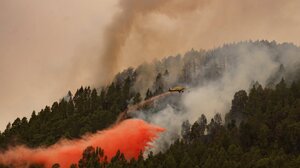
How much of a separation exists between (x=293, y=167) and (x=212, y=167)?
26.2 meters

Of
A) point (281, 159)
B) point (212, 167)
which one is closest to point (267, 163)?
point (281, 159)

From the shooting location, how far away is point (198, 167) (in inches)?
7854

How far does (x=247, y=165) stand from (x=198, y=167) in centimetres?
1633

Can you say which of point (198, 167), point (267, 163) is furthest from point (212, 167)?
point (267, 163)

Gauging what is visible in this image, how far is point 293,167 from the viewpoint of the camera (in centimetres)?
19462

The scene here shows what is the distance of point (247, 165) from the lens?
19950 centimetres

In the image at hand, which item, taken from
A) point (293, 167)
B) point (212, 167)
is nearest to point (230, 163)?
point (212, 167)

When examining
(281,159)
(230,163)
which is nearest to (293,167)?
(281,159)

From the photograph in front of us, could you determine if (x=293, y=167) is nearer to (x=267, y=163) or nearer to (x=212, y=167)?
(x=267, y=163)

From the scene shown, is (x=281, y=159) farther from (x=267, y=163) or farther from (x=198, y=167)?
(x=198, y=167)

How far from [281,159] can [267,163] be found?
5681mm

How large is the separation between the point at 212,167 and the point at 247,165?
467 inches

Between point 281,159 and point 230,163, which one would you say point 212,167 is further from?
point 281,159

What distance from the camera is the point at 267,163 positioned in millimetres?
197625
